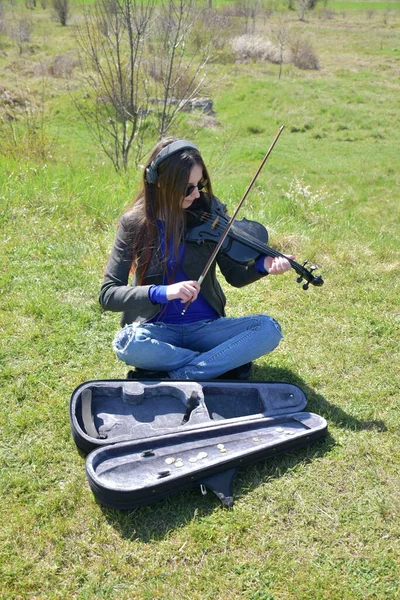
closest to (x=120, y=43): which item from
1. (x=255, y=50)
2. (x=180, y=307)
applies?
(x=180, y=307)

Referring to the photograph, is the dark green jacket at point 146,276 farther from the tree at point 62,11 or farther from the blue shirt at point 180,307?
the tree at point 62,11

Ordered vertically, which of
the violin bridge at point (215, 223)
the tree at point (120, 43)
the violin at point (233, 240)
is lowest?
the violin at point (233, 240)

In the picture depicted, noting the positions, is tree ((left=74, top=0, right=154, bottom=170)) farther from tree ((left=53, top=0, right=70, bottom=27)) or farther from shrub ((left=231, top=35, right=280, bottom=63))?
tree ((left=53, top=0, right=70, bottom=27))

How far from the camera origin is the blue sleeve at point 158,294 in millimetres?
2547

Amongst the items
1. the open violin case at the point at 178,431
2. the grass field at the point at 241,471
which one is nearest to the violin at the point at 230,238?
the open violin case at the point at 178,431

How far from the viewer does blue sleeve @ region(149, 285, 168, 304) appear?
255cm

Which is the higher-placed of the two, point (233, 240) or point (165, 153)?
point (165, 153)

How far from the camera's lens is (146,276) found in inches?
110

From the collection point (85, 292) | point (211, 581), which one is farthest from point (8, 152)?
point (211, 581)

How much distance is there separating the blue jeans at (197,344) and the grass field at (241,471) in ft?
1.04

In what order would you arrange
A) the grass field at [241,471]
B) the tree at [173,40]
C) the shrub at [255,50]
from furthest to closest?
the shrub at [255,50], the tree at [173,40], the grass field at [241,471]

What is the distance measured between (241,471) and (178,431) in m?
0.31

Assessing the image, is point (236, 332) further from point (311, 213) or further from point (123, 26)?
point (123, 26)

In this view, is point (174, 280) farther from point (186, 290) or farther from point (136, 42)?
point (136, 42)
